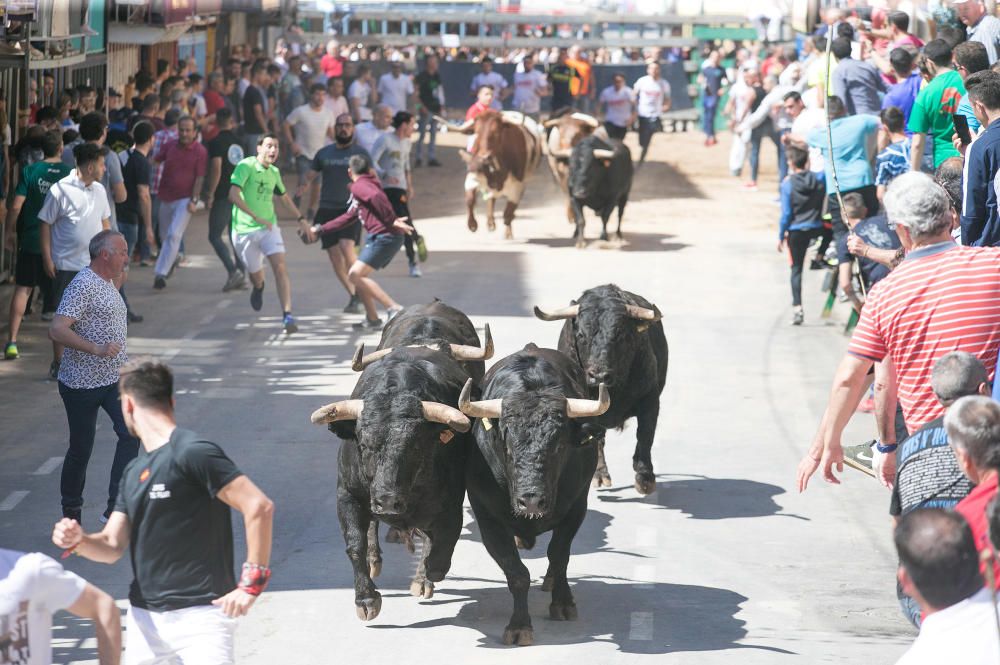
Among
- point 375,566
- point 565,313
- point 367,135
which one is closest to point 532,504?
point 375,566

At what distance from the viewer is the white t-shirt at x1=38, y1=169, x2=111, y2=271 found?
12625 mm

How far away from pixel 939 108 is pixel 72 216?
23.4 ft

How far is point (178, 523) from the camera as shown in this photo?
551 cm

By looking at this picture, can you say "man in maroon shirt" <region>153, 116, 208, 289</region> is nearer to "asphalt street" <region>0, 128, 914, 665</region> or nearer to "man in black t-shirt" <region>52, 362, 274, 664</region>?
"asphalt street" <region>0, 128, 914, 665</region>

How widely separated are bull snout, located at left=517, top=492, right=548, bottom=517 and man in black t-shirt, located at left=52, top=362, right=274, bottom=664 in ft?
7.31

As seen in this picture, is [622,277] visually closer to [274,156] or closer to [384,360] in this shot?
[274,156]

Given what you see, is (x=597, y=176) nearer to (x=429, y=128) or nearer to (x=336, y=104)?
(x=336, y=104)

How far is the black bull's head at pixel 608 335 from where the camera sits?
10.0 m

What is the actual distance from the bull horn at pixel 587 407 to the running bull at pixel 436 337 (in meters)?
1.37

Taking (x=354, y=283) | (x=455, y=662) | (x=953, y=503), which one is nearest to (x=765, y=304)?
(x=354, y=283)

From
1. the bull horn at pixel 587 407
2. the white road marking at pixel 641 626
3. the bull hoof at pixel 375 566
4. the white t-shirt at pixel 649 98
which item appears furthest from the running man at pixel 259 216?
the white t-shirt at pixel 649 98

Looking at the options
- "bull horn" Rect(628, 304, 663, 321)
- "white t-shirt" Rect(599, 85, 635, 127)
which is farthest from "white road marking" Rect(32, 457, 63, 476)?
"white t-shirt" Rect(599, 85, 635, 127)

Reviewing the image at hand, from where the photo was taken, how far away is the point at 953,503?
18.8 feet

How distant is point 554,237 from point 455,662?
51.9 ft
